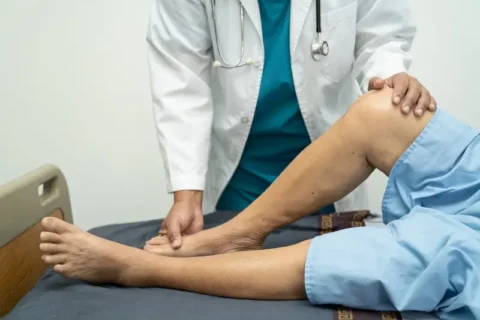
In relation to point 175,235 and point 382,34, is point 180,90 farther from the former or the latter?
point 382,34

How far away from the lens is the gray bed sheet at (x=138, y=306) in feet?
2.54

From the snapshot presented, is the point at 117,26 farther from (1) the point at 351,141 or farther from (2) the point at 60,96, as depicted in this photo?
(1) the point at 351,141

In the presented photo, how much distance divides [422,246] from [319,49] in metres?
0.55

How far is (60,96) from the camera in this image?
176 centimetres

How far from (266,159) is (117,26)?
779 millimetres

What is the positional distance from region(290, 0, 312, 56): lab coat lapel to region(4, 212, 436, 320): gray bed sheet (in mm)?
601

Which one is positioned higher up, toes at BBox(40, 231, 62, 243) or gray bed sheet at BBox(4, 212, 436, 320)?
toes at BBox(40, 231, 62, 243)

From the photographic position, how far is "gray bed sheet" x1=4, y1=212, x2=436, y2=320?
2.54 ft

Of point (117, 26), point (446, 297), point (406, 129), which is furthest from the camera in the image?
point (117, 26)

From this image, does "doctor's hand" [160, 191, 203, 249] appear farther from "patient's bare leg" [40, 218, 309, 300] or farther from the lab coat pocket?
the lab coat pocket

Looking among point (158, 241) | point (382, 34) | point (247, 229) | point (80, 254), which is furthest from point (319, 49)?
point (80, 254)

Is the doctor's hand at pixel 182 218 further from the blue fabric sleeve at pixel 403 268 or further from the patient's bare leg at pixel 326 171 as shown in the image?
the blue fabric sleeve at pixel 403 268

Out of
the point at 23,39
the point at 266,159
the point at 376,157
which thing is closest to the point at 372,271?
the point at 376,157

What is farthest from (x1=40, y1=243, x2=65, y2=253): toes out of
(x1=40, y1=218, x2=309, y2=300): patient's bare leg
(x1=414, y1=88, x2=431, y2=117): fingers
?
(x1=414, y1=88, x2=431, y2=117): fingers
